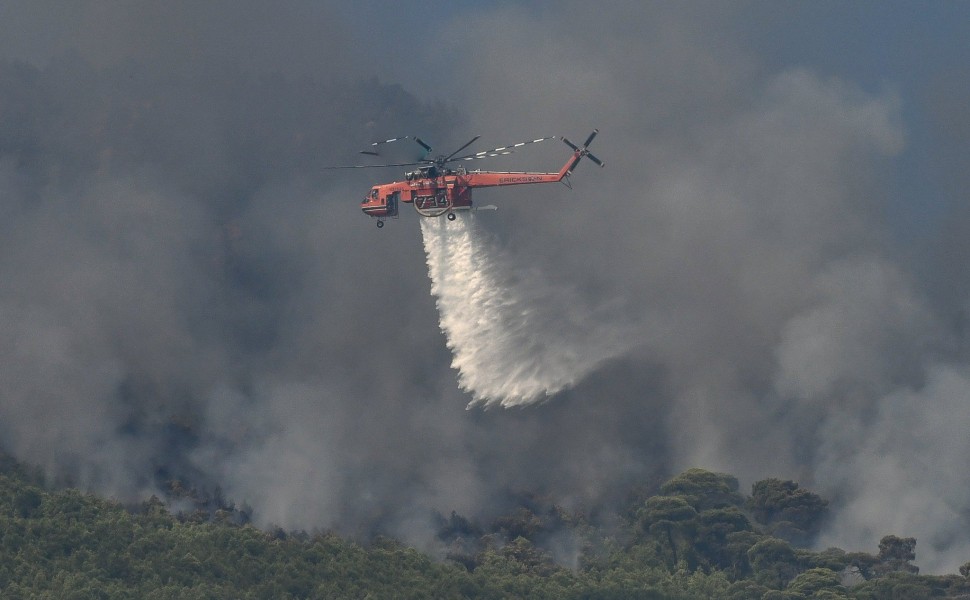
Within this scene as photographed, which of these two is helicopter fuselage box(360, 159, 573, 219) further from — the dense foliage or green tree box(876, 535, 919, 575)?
Result: green tree box(876, 535, 919, 575)

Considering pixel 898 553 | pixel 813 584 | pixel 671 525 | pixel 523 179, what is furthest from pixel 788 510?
pixel 523 179

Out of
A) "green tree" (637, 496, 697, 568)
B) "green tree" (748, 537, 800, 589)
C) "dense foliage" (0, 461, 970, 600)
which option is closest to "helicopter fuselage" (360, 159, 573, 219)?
"dense foliage" (0, 461, 970, 600)

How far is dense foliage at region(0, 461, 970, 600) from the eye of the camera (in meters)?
142

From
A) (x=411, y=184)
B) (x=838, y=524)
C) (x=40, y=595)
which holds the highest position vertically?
(x=411, y=184)

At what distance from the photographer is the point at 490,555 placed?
557 feet

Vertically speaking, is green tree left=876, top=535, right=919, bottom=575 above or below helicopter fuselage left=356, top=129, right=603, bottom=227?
below

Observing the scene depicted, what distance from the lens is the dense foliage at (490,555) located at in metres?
142

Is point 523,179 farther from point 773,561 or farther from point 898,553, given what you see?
point 898,553

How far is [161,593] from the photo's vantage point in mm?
137250

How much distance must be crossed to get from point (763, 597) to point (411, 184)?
135 ft

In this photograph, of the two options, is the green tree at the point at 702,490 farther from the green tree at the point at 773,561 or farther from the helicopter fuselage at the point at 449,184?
the helicopter fuselage at the point at 449,184

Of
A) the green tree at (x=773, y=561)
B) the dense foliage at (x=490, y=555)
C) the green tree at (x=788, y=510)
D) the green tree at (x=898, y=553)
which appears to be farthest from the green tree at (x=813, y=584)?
the green tree at (x=788, y=510)

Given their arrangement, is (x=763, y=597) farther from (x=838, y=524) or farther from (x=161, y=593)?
(x=161, y=593)

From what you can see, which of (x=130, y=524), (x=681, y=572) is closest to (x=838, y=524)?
(x=681, y=572)
